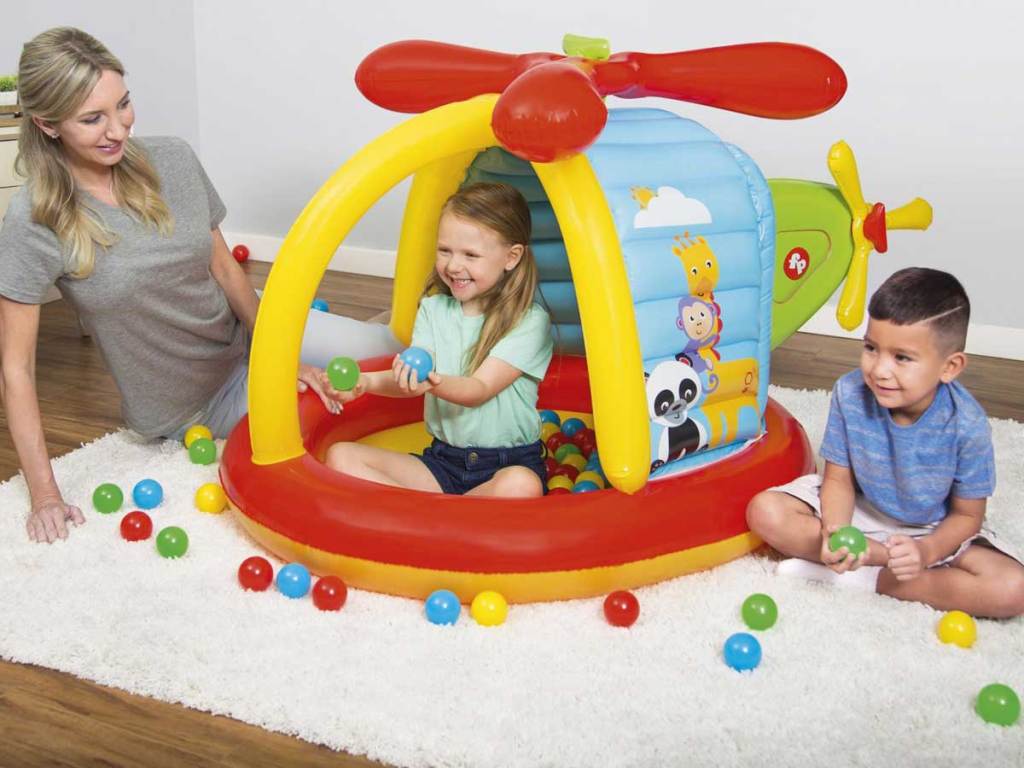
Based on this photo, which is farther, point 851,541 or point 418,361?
point 418,361

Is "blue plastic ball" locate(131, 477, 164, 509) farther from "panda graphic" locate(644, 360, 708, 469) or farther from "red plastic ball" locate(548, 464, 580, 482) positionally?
"panda graphic" locate(644, 360, 708, 469)

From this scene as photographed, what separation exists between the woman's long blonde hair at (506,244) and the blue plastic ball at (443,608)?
48cm

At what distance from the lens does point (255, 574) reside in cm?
180

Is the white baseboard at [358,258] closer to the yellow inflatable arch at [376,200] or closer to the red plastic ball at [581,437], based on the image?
the red plastic ball at [581,437]

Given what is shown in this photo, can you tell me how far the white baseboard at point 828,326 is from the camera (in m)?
3.25

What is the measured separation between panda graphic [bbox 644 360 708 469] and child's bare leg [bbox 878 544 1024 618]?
409mm

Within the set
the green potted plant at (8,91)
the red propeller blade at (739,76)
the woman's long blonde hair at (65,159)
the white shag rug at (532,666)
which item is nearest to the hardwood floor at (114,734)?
the white shag rug at (532,666)

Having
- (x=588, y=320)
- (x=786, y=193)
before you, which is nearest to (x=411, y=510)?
(x=588, y=320)

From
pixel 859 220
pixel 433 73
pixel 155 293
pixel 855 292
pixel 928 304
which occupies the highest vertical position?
pixel 433 73

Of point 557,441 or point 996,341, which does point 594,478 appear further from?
point 996,341

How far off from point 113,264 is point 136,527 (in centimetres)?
50

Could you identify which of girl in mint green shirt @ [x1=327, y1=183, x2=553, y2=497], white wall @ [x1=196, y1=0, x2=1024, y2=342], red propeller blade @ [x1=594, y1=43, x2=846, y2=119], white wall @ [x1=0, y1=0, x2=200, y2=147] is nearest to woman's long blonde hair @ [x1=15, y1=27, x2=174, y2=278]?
girl in mint green shirt @ [x1=327, y1=183, x2=553, y2=497]

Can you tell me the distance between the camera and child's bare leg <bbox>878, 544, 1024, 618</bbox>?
174 centimetres

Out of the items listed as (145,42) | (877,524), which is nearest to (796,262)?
(877,524)
